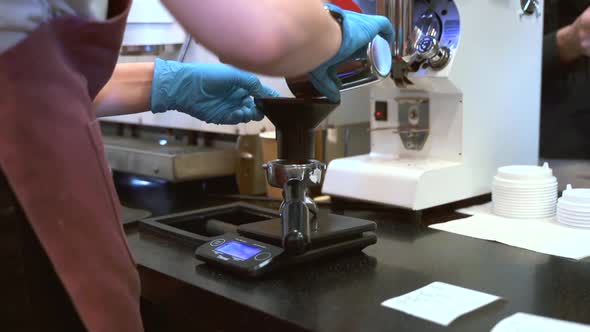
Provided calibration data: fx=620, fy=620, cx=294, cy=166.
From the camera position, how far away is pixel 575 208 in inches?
42.7

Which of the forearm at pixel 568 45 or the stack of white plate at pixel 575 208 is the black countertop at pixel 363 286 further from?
the forearm at pixel 568 45

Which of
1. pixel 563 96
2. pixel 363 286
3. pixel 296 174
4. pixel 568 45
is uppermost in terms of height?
pixel 568 45

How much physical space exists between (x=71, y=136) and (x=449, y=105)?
2.75 feet

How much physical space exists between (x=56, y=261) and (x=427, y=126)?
0.88 m

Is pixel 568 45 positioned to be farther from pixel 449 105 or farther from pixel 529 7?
pixel 449 105

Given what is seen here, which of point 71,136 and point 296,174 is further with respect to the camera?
point 296,174

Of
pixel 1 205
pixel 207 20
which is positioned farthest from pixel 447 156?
pixel 1 205

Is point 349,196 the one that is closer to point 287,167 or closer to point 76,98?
point 287,167

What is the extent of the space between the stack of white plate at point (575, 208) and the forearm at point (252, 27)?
2.24ft

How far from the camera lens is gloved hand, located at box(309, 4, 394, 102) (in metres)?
0.79

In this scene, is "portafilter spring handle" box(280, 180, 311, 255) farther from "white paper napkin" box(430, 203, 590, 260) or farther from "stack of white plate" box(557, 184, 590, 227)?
"stack of white plate" box(557, 184, 590, 227)

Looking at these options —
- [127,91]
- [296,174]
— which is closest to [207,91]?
[127,91]

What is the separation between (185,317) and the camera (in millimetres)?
898

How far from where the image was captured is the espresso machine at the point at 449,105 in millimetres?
1191
